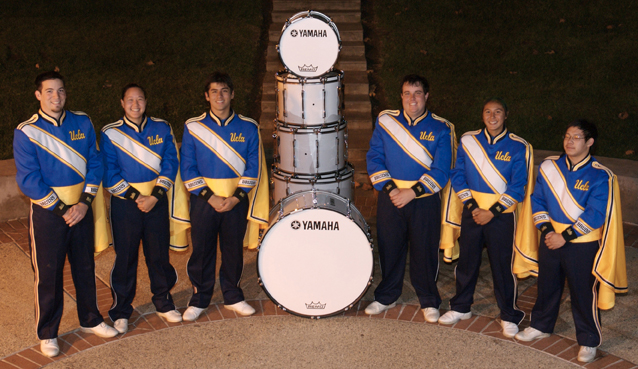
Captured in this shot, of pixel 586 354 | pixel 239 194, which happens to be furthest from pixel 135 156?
pixel 586 354

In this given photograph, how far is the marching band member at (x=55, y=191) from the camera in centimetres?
540

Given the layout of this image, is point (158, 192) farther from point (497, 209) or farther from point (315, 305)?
point (497, 209)

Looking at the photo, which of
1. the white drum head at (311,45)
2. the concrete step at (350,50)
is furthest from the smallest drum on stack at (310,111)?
the concrete step at (350,50)

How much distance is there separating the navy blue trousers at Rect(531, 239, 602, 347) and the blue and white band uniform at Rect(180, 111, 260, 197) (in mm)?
2786

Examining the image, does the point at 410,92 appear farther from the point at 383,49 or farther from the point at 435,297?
the point at 383,49

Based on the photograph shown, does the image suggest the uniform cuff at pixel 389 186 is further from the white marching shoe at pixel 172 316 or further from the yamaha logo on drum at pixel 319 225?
the white marching shoe at pixel 172 316

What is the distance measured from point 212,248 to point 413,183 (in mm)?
2049

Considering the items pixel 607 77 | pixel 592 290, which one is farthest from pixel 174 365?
pixel 607 77

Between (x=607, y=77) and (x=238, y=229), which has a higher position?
(x=607, y=77)

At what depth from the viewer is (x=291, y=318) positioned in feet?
20.7

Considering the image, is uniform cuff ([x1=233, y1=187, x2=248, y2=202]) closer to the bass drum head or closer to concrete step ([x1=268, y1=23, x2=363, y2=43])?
the bass drum head

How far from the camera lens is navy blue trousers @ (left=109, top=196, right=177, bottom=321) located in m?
5.91

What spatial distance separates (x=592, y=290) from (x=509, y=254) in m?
0.77

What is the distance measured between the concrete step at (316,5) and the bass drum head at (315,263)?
9.01 m
